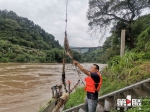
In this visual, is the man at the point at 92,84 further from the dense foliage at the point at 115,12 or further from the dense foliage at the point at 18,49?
the dense foliage at the point at 18,49

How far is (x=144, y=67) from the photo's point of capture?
6.17 meters

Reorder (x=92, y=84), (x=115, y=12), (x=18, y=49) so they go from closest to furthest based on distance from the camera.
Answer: (x=92, y=84) < (x=115, y=12) < (x=18, y=49)

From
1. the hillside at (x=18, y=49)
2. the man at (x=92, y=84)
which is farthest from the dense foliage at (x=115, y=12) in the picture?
the hillside at (x=18, y=49)

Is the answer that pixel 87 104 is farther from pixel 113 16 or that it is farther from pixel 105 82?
pixel 113 16

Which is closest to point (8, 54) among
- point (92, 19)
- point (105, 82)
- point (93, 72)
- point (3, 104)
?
point (92, 19)

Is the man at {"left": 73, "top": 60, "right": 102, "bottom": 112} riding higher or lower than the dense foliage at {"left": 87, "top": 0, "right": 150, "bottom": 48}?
lower

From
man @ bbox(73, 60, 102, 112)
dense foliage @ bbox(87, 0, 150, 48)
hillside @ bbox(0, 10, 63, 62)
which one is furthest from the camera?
hillside @ bbox(0, 10, 63, 62)

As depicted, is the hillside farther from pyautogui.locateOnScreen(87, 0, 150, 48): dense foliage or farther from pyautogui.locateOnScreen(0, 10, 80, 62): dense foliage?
pyautogui.locateOnScreen(87, 0, 150, 48): dense foliage

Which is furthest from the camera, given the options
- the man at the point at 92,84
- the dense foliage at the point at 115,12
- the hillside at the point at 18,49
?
the hillside at the point at 18,49

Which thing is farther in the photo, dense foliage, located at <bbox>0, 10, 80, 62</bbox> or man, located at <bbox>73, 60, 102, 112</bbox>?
dense foliage, located at <bbox>0, 10, 80, 62</bbox>

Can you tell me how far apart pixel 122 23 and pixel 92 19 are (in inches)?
104

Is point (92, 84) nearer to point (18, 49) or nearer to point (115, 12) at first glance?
point (115, 12)

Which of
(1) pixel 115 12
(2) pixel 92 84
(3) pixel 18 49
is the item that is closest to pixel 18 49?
(3) pixel 18 49

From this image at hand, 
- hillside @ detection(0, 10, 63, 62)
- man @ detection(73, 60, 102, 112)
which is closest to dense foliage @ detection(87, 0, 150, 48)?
man @ detection(73, 60, 102, 112)
